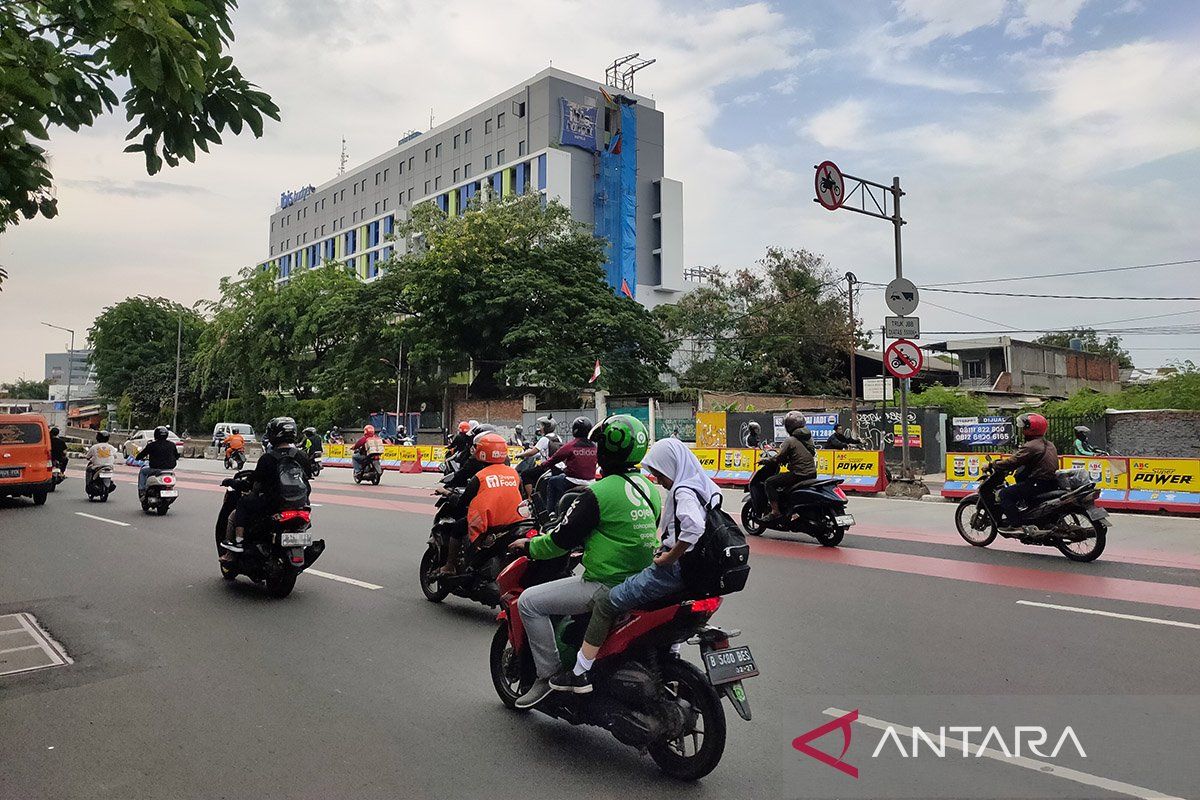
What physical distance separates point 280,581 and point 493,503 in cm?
248

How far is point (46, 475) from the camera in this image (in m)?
17.5

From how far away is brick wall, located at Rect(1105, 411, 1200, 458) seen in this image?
70.6ft

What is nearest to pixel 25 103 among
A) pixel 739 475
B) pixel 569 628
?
pixel 569 628

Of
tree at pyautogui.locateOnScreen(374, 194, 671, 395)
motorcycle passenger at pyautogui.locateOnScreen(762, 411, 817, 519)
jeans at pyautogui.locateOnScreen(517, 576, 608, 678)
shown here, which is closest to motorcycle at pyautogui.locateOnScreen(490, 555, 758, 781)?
jeans at pyautogui.locateOnScreen(517, 576, 608, 678)

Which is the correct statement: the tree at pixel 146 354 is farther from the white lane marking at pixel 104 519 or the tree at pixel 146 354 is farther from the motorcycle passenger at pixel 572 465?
the motorcycle passenger at pixel 572 465

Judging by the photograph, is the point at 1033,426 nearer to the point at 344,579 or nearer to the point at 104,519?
the point at 344,579

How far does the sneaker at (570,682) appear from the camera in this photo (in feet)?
13.6

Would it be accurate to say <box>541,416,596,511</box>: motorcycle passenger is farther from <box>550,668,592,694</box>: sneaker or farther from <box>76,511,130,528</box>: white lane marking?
<box>76,511,130,528</box>: white lane marking

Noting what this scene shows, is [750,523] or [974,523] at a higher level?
[974,523]

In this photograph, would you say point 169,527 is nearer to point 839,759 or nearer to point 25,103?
point 25,103

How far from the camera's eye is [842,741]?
430cm

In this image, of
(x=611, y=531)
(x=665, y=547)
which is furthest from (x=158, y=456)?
(x=665, y=547)

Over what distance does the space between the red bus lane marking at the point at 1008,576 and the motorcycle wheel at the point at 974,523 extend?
1107 millimetres

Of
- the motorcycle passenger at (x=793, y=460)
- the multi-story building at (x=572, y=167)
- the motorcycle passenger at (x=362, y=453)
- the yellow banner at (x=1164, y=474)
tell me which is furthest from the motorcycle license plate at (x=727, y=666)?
the multi-story building at (x=572, y=167)
